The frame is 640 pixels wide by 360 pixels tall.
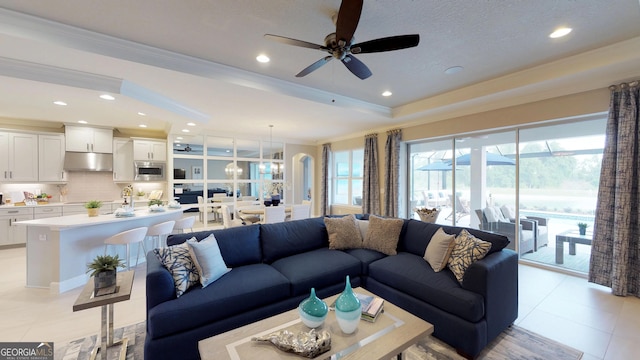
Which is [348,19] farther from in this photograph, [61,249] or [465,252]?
[61,249]

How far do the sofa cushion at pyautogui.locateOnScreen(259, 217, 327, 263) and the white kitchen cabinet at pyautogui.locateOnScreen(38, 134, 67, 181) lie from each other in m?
5.81

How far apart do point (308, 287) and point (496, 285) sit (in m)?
1.69

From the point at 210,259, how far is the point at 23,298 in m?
→ 2.69

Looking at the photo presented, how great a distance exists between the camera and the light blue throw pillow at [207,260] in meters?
2.22

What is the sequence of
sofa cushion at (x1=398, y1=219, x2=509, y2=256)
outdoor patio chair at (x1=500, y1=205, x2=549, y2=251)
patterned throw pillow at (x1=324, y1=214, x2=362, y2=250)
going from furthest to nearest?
outdoor patio chair at (x1=500, y1=205, x2=549, y2=251) → patterned throw pillow at (x1=324, y1=214, x2=362, y2=250) → sofa cushion at (x1=398, y1=219, x2=509, y2=256)

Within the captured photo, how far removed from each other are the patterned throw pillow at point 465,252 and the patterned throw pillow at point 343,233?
3.87 ft

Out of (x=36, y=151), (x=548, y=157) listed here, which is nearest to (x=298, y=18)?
(x=548, y=157)

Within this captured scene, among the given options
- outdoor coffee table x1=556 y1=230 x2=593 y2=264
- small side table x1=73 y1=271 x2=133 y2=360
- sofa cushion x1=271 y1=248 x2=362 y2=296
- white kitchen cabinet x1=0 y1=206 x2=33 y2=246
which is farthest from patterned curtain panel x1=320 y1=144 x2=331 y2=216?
white kitchen cabinet x1=0 y1=206 x2=33 y2=246

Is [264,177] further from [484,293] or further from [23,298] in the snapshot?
[484,293]

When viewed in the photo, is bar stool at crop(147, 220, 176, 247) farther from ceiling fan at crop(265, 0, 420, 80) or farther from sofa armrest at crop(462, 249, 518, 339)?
sofa armrest at crop(462, 249, 518, 339)

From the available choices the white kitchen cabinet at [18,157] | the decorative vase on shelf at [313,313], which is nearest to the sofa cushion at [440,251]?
the decorative vase on shelf at [313,313]

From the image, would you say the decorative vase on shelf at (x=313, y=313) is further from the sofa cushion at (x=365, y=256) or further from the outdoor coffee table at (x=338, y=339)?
the sofa cushion at (x=365, y=256)

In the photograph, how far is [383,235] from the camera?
322 centimetres

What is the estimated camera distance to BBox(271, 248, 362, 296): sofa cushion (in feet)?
7.95
